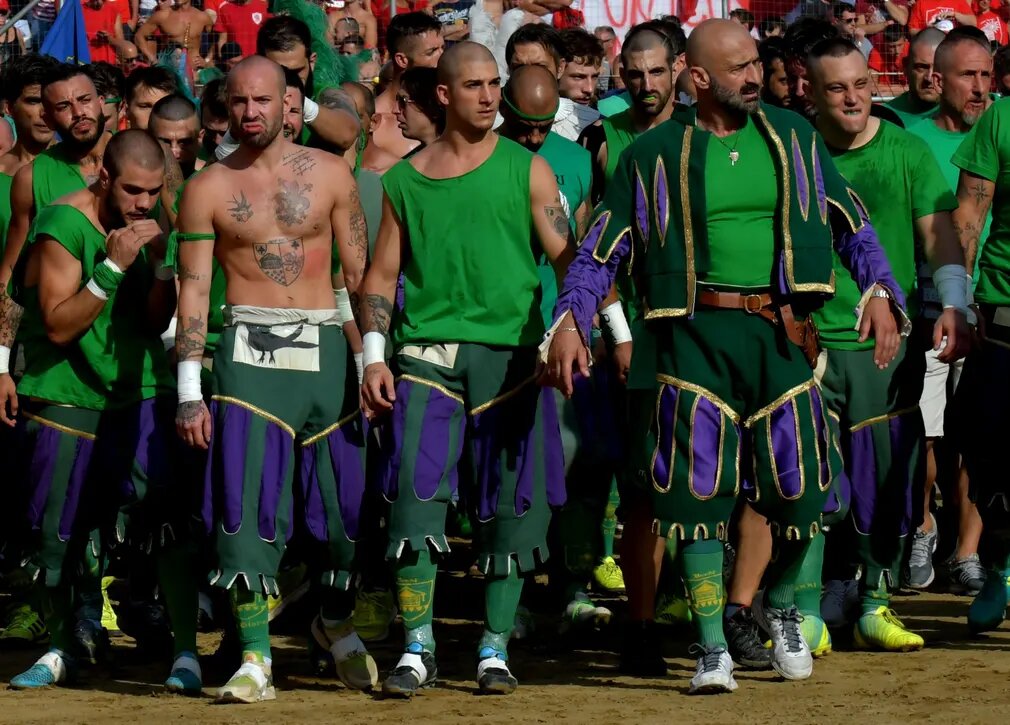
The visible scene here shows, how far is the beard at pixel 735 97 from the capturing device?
7008 millimetres

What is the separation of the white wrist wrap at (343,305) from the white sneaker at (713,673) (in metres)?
1.90

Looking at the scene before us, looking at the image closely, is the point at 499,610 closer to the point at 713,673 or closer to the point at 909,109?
the point at 713,673

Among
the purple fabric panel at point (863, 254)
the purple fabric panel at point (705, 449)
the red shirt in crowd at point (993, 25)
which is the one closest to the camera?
the purple fabric panel at point (705, 449)

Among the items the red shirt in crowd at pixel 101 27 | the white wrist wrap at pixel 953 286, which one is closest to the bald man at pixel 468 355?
the white wrist wrap at pixel 953 286

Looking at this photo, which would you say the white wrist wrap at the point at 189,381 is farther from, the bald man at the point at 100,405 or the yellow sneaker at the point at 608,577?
the yellow sneaker at the point at 608,577

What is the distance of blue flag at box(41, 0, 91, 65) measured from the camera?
45.5 ft

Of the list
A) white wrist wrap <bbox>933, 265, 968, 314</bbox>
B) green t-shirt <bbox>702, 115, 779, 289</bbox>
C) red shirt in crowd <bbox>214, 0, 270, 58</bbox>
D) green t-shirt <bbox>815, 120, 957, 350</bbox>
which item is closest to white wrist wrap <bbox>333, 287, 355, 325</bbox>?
green t-shirt <bbox>702, 115, 779, 289</bbox>

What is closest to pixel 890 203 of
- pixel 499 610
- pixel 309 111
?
pixel 499 610

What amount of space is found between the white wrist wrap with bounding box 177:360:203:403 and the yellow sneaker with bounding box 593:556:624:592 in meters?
2.93

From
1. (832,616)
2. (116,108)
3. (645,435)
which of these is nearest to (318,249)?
(645,435)

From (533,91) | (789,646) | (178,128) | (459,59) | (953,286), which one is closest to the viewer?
(789,646)

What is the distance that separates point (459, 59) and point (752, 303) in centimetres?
154

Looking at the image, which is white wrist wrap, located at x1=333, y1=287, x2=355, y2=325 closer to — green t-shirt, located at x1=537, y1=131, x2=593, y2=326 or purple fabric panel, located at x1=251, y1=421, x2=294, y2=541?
purple fabric panel, located at x1=251, y1=421, x2=294, y2=541

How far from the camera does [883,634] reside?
796cm
